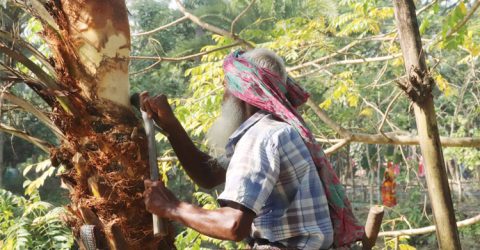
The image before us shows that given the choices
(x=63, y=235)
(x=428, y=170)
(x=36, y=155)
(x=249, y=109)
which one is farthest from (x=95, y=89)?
(x=36, y=155)

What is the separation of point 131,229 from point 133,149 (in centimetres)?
32

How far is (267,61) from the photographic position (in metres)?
2.16

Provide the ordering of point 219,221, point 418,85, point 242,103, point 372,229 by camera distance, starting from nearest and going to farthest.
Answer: point 219,221, point 242,103, point 372,229, point 418,85

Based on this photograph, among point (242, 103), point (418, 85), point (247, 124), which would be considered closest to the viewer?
point (247, 124)

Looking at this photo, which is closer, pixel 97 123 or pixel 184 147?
pixel 97 123

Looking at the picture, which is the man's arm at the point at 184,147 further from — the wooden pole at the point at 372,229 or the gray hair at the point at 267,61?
the wooden pole at the point at 372,229

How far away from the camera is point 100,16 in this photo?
195 centimetres


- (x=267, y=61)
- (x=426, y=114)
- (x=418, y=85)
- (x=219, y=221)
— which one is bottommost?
(x=219, y=221)

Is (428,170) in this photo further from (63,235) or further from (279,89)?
(63,235)

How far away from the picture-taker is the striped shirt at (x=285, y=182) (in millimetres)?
1837

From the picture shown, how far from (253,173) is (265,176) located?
0.05m

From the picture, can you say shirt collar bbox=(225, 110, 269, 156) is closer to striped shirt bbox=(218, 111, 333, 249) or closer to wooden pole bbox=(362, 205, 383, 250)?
striped shirt bbox=(218, 111, 333, 249)

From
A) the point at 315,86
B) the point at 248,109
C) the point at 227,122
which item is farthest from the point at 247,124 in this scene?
the point at 315,86

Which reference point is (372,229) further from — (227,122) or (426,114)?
(227,122)
